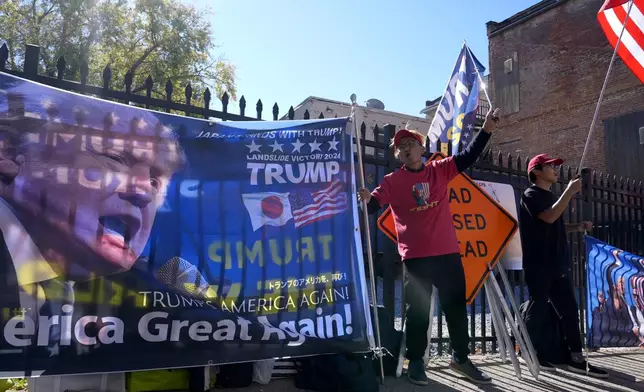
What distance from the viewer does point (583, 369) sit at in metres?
4.63

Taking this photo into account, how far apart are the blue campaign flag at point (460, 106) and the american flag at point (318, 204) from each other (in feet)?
7.11

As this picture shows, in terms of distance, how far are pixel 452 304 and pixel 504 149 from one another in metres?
22.9

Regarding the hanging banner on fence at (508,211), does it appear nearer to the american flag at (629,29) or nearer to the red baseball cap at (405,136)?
the red baseball cap at (405,136)

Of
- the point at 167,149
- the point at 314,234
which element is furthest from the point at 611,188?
the point at 167,149

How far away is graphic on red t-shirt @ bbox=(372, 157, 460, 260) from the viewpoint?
3.97m

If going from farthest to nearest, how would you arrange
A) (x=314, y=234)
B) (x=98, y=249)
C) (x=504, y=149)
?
(x=504, y=149) < (x=314, y=234) < (x=98, y=249)

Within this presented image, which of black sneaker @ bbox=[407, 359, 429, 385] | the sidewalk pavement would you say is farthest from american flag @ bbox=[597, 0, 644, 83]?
black sneaker @ bbox=[407, 359, 429, 385]

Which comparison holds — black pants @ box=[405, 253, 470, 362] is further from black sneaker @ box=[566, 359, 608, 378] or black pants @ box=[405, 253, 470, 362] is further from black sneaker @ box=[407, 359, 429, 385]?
black sneaker @ box=[566, 359, 608, 378]

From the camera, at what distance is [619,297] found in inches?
200

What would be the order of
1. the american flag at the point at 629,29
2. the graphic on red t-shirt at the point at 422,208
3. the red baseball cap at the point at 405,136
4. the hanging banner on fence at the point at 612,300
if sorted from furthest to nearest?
the american flag at the point at 629,29 < the hanging banner on fence at the point at 612,300 < the red baseball cap at the point at 405,136 < the graphic on red t-shirt at the point at 422,208

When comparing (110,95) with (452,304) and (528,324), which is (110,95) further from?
(528,324)

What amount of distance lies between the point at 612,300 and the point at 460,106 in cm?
248

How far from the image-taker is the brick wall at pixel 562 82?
20.5m

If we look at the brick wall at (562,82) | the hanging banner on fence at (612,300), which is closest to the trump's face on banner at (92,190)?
the hanging banner on fence at (612,300)
